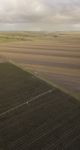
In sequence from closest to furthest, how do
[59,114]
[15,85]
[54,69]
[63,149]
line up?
[63,149], [59,114], [15,85], [54,69]

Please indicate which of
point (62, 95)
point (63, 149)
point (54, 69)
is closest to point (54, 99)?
point (62, 95)

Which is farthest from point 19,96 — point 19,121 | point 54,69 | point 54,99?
point 54,69

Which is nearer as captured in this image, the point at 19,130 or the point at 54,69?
the point at 19,130

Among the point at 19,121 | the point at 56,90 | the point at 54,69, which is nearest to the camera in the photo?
the point at 19,121

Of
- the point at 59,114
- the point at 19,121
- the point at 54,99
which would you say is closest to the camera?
the point at 19,121

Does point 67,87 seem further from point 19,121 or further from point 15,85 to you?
point 19,121

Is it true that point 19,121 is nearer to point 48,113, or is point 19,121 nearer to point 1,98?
point 48,113
